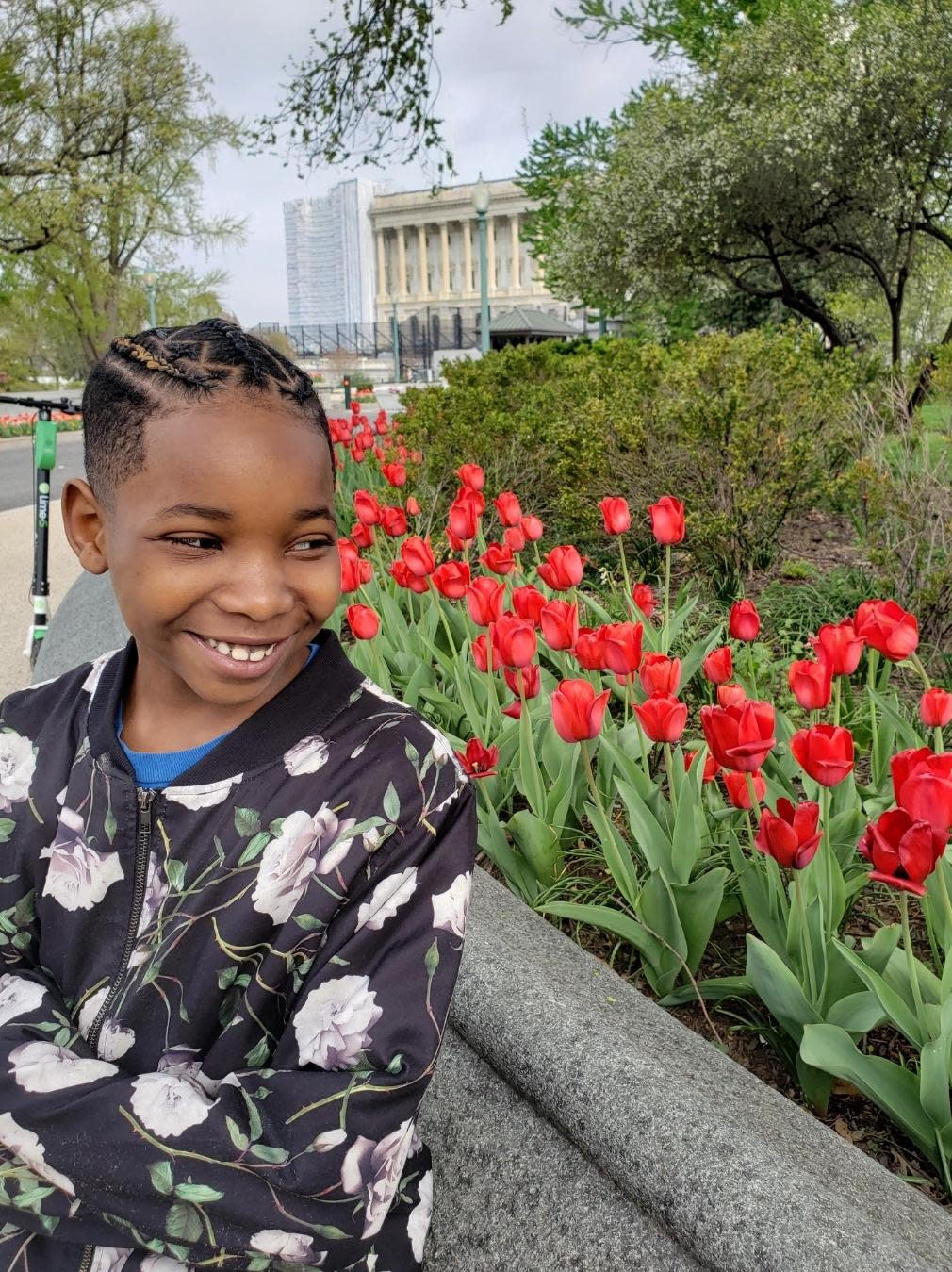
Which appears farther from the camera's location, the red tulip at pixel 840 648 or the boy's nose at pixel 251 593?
the red tulip at pixel 840 648

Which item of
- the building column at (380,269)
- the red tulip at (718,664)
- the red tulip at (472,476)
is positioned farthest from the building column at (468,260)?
the red tulip at (718,664)

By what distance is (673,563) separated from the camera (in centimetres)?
496

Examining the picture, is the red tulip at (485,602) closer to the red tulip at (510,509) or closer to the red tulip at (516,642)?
the red tulip at (516,642)

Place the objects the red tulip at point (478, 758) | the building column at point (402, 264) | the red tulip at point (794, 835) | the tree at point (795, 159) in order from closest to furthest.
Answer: the red tulip at point (794, 835) < the red tulip at point (478, 758) < the tree at point (795, 159) < the building column at point (402, 264)

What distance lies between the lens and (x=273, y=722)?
1.22 metres

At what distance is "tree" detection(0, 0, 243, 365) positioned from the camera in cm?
2334

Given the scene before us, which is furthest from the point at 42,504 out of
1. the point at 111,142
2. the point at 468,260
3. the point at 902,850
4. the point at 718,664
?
the point at 468,260

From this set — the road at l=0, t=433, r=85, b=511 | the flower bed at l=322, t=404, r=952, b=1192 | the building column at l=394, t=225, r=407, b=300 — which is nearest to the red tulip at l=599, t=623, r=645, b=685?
the flower bed at l=322, t=404, r=952, b=1192

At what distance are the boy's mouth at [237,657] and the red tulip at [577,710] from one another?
644 mm

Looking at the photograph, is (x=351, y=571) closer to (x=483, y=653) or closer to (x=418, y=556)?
(x=418, y=556)

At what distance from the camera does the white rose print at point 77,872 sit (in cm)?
122

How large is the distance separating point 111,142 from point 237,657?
29247mm

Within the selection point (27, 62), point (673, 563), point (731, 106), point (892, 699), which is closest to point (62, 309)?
point (27, 62)

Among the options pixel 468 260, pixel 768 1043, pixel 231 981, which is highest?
pixel 468 260
